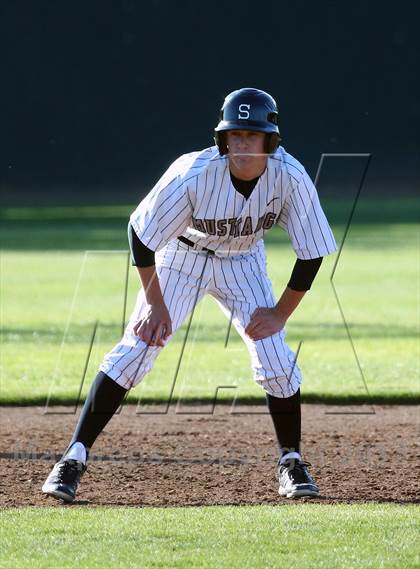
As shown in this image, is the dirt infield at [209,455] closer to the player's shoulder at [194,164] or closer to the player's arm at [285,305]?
the player's arm at [285,305]

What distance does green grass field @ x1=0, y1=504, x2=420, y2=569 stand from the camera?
323 centimetres

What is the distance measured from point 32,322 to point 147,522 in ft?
21.5

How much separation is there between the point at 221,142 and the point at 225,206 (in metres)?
0.24

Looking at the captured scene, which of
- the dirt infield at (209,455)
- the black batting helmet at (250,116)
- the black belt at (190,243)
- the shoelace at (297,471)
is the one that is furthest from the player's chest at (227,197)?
the dirt infield at (209,455)

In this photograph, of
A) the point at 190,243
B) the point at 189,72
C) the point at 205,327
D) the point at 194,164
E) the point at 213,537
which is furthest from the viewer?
the point at 189,72

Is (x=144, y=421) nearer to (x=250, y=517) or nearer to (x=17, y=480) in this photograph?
(x=17, y=480)

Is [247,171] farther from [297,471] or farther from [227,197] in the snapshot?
[297,471]

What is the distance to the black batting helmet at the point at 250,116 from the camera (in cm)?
411

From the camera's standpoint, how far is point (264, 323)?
4371mm

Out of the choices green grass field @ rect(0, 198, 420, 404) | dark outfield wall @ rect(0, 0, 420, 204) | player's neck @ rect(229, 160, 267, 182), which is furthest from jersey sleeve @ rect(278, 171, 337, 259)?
dark outfield wall @ rect(0, 0, 420, 204)

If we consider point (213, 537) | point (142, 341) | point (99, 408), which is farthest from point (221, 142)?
point (213, 537)

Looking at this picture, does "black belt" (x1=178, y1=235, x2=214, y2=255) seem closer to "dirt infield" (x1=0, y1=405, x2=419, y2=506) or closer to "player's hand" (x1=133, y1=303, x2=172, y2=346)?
"player's hand" (x1=133, y1=303, x2=172, y2=346)

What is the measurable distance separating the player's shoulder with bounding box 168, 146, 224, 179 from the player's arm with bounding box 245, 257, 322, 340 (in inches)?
19.9

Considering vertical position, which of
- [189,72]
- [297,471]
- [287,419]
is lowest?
[297,471]
